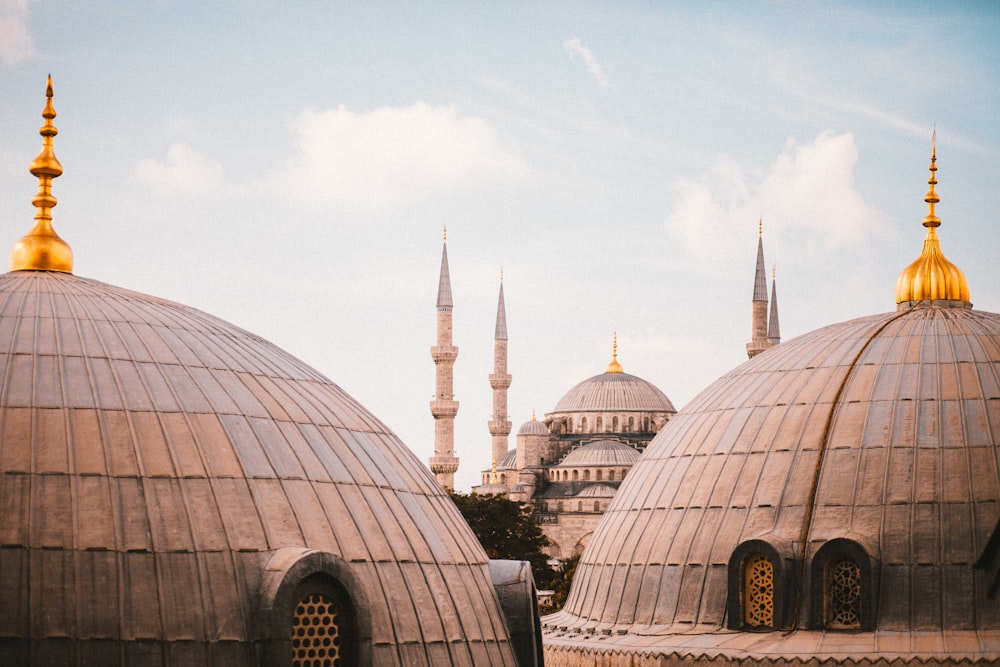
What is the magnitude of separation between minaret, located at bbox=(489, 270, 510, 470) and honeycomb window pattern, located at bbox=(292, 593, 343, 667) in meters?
101

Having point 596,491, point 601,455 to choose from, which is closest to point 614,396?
point 601,455

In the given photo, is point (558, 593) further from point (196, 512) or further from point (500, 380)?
point (500, 380)

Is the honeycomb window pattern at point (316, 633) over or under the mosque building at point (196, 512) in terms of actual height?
under

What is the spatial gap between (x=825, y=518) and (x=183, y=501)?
11721mm

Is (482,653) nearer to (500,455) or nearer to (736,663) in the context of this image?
(736,663)

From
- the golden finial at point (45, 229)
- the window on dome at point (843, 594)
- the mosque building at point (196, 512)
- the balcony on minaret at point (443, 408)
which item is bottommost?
the window on dome at point (843, 594)

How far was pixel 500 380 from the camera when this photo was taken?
11600 centimetres

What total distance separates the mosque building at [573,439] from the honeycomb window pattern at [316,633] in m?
79.6

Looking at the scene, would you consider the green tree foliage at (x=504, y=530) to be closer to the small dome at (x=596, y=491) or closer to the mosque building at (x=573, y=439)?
the mosque building at (x=573, y=439)

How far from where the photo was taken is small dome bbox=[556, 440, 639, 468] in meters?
116

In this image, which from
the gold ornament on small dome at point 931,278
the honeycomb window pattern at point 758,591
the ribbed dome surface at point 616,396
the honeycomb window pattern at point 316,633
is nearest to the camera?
the honeycomb window pattern at point 316,633

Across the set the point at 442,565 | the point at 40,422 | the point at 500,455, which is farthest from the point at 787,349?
the point at 500,455

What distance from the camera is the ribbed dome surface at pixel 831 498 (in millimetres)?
22609

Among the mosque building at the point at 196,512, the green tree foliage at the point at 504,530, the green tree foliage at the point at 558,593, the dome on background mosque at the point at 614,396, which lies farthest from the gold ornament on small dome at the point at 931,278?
the dome on background mosque at the point at 614,396
